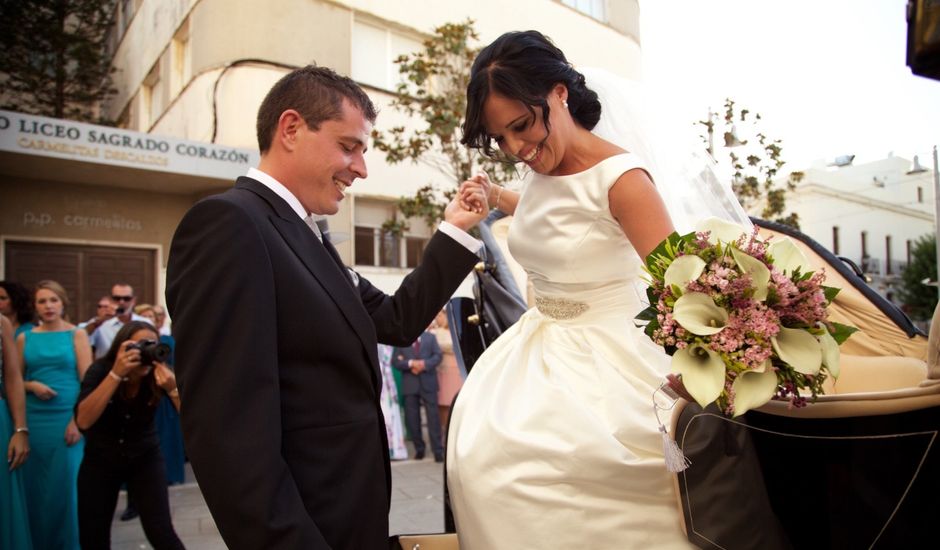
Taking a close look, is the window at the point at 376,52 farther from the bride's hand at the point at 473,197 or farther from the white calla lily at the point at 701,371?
the white calla lily at the point at 701,371

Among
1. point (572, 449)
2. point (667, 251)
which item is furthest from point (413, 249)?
point (667, 251)

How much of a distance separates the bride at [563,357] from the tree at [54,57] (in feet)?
52.5

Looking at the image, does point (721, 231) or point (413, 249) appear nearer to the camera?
point (721, 231)

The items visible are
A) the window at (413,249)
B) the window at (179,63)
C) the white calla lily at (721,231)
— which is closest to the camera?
the white calla lily at (721,231)

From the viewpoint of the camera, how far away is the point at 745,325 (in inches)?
49.6

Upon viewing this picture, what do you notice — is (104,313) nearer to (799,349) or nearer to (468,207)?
(468,207)

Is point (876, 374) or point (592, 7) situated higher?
point (592, 7)

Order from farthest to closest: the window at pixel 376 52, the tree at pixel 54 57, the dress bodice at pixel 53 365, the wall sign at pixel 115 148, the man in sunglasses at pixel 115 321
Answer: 1. the tree at pixel 54 57
2. the window at pixel 376 52
3. the wall sign at pixel 115 148
4. the man in sunglasses at pixel 115 321
5. the dress bodice at pixel 53 365

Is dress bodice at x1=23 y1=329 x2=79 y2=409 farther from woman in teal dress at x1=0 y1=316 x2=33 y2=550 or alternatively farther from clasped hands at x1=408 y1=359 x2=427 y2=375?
clasped hands at x1=408 y1=359 x2=427 y2=375

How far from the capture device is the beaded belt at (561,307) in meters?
2.13

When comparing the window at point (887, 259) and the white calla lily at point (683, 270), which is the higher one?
the window at point (887, 259)

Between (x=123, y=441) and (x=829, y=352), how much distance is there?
A: 11.8 feet

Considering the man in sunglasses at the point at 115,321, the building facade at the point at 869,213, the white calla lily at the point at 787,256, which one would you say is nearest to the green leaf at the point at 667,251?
the white calla lily at the point at 787,256

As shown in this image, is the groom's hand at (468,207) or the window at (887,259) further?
the window at (887,259)
